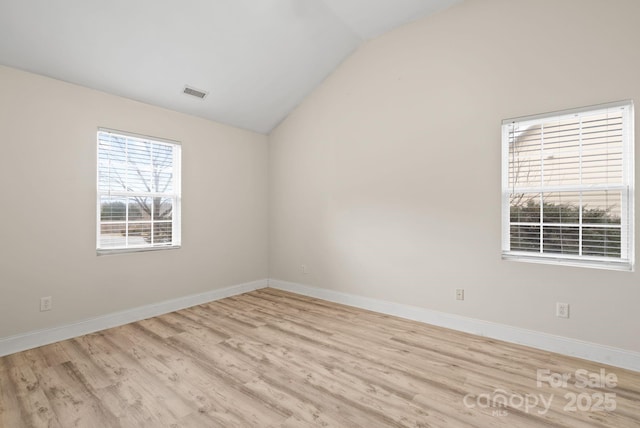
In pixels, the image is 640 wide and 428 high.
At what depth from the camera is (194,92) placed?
3779 millimetres

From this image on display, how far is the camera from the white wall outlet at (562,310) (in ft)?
8.88

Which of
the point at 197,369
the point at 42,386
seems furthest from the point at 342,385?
the point at 42,386

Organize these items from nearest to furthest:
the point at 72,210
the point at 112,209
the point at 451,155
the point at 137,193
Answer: the point at 72,210 → the point at 451,155 → the point at 112,209 → the point at 137,193

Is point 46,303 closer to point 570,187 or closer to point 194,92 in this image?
point 194,92

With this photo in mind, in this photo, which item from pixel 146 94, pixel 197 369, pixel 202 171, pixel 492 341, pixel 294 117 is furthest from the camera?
pixel 294 117

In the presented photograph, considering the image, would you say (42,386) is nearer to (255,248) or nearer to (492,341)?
(255,248)

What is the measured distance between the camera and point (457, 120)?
3.27m

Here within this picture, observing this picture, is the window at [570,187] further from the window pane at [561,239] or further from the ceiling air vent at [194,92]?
the ceiling air vent at [194,92]

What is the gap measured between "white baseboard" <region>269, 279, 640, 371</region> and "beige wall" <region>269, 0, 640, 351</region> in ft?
0.25

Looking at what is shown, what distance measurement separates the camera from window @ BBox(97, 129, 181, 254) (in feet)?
11.2

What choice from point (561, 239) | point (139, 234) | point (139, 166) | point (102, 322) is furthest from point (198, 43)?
point (561, 239)

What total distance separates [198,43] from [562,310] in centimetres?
424

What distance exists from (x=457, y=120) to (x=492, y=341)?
86.7 inches

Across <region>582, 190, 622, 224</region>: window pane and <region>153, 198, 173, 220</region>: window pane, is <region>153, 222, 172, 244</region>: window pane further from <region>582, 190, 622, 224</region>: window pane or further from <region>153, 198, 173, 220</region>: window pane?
<region>582, 190, 622, 224</region>: window pane
